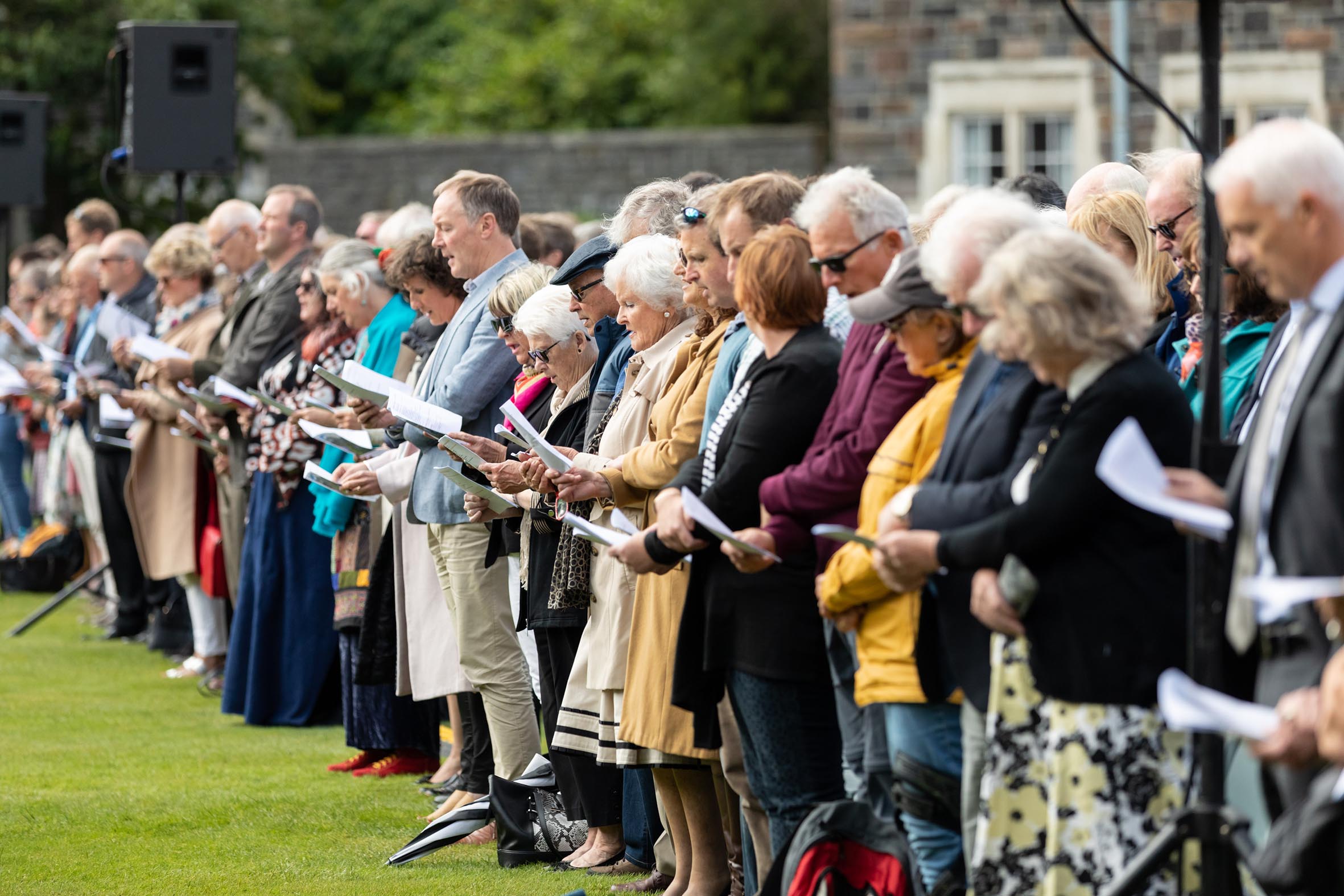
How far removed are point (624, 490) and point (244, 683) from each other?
401 centimetres

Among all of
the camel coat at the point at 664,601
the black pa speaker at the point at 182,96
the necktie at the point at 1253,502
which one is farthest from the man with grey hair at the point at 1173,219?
the black pa speaker at the point at 182,96

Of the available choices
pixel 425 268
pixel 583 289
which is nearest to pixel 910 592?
pixel 583 289

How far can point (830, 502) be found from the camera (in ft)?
13.0

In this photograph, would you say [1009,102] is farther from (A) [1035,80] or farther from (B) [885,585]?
(B) [885,585]

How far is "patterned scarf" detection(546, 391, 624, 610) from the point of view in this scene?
5.14m

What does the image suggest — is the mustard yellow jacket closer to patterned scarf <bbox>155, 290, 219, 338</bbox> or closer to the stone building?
patterned scarf <bbox>155, 290, 219, 338</bbox>

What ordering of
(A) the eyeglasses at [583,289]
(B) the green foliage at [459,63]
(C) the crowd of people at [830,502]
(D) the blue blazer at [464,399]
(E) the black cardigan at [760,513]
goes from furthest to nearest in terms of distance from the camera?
(B) the green foliage at [459,63] < (D) the blue blazer at [464,399] < (A) the eyeglasses at [583,289] < (E) the black cardigan at [760,513] < (C) the crowd of people at [830,502]

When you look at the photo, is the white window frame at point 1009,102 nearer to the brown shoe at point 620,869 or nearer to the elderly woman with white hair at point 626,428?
the brown shoe at point 620,869

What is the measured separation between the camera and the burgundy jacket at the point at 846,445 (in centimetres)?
388

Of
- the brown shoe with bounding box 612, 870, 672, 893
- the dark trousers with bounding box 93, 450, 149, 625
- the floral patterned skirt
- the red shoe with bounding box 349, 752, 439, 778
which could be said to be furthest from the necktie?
the dark trousers with bounding box 93, 450, 149, 625

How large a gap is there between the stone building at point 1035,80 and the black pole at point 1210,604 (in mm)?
16434

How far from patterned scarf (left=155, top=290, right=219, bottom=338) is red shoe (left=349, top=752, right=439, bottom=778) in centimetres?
311

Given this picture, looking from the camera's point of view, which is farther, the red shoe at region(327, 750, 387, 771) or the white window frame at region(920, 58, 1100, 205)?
the white window frame at region(920, 58, 1100, 205)

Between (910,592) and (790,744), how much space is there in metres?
0.65
